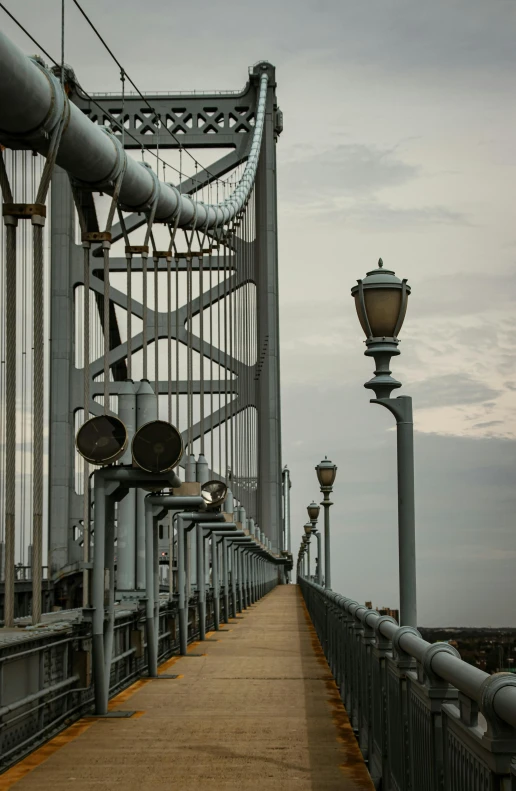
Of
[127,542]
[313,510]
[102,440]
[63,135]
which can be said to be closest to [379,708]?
[102,440]

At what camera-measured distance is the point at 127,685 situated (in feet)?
42.1

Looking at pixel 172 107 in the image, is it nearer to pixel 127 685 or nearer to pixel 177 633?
pixel 177 633

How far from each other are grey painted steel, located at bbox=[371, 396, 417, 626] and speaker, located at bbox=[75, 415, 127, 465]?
2876mm

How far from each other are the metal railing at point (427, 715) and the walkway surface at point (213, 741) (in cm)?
37

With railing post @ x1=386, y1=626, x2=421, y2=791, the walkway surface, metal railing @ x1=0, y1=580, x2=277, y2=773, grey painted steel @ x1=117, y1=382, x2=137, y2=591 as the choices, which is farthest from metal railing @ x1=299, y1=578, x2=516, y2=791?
grey painted steel @ x1=117, y1=382, x2=137, y2=591

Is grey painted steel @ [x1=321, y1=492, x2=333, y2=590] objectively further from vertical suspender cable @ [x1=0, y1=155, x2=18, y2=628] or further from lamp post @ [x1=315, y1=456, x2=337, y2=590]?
vertical suspender cable @ [x1=0, y1=155, x2=18, y2=628]

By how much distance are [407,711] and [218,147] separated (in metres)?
60.3

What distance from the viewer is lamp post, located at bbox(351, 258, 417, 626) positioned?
842cm

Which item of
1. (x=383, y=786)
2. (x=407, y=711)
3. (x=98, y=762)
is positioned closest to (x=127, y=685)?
(x=98, y=762)

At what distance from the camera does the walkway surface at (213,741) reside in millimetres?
7512

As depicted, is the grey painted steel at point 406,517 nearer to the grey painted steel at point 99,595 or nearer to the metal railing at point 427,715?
the metal railing at point 427,715

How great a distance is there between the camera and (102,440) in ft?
35.2

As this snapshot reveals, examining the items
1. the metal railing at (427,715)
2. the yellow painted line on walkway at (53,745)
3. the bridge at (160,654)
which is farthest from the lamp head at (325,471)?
the metal railing at (427,715)

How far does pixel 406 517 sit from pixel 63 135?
15.2ft
